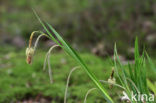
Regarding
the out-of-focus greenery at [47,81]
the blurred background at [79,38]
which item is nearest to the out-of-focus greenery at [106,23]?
the blurred background at [79,38]

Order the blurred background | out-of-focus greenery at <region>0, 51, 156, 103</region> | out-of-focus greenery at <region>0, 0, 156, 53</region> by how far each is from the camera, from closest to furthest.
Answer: out-of-focus greenery at <region>0, 51, 156, 103</region>, the blurred background, out-of-focus greenery at <region>0, 0, 156, 53</region>

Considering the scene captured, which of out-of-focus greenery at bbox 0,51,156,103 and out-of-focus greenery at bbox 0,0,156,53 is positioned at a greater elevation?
out-of-focus greenery at bbox 0,51,156,103

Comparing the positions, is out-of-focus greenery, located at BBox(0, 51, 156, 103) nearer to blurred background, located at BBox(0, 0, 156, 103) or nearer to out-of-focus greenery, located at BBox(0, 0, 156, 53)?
blurred background, located at BBox(0, 0, 156, 103)

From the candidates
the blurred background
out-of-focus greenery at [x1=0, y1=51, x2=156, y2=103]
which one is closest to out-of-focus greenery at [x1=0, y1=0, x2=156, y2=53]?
the blurred background

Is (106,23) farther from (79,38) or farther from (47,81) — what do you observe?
(47,81)

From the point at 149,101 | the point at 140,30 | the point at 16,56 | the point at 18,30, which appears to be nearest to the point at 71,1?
the point at 18,30

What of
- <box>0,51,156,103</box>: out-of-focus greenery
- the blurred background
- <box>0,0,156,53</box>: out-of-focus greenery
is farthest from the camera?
<box>0,0,156,53</box>: out-of-focus greenery

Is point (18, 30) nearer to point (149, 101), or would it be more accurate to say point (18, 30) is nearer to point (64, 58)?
point (64, 58)

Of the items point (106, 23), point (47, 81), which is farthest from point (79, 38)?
point (47, 81)

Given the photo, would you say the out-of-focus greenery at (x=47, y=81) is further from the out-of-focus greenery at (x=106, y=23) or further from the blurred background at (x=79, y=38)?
the out-of-focus greenery at (x=106, y=23)
